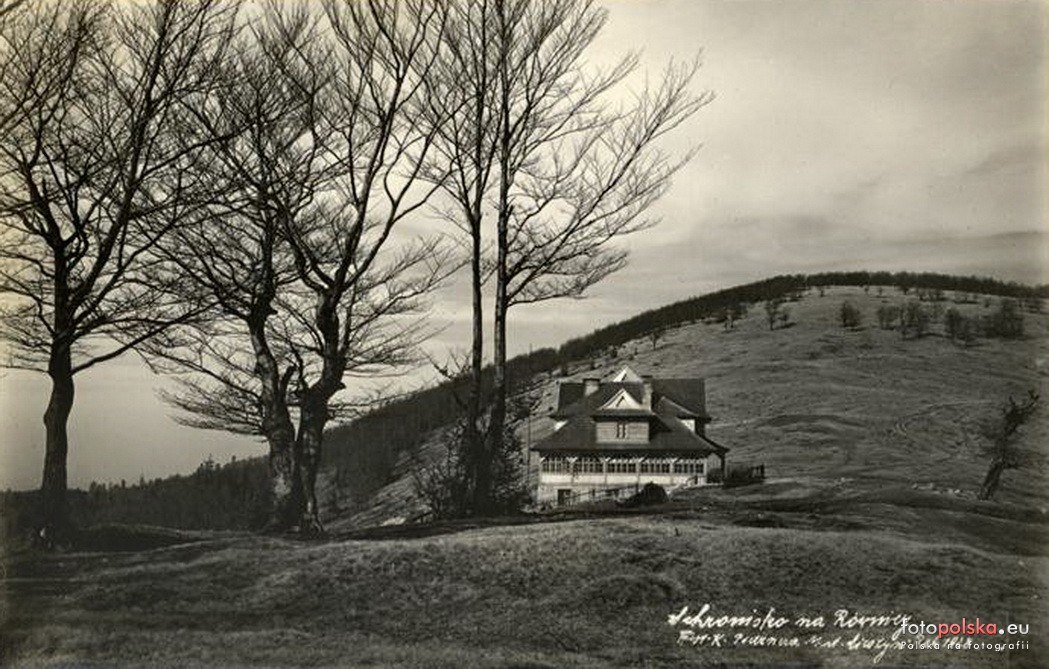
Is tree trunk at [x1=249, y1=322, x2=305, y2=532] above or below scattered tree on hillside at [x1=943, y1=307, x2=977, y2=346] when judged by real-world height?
below

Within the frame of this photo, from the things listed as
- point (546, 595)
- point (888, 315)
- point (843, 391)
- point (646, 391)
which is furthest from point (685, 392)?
point (546, 595)

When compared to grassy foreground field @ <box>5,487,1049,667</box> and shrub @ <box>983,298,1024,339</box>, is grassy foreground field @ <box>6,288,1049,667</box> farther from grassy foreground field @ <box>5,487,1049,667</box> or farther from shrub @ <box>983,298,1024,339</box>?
shrub @ <box>983,298,1024,339</box>

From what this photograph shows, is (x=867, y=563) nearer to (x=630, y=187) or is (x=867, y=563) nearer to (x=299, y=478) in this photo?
(x=630, y=187)

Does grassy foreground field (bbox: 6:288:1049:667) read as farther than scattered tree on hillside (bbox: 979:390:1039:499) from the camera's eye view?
No

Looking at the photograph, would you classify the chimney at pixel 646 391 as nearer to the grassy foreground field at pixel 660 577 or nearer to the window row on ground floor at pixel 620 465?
the window row on ground floor at pixel 620 465

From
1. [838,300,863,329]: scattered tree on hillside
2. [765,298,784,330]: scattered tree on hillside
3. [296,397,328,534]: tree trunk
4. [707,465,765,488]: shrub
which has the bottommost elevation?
[707,465,765,488]: shrub

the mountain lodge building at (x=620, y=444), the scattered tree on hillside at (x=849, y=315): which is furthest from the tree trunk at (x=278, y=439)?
the scattered tree on hillside at (x=849, y=315)

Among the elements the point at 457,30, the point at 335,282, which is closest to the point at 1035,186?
the point at 457,30

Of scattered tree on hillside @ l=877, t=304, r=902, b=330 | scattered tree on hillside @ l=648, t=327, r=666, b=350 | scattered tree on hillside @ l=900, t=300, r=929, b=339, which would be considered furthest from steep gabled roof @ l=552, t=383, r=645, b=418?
scattered tree on hillside @ l=900, t=300, r=929, b=339
